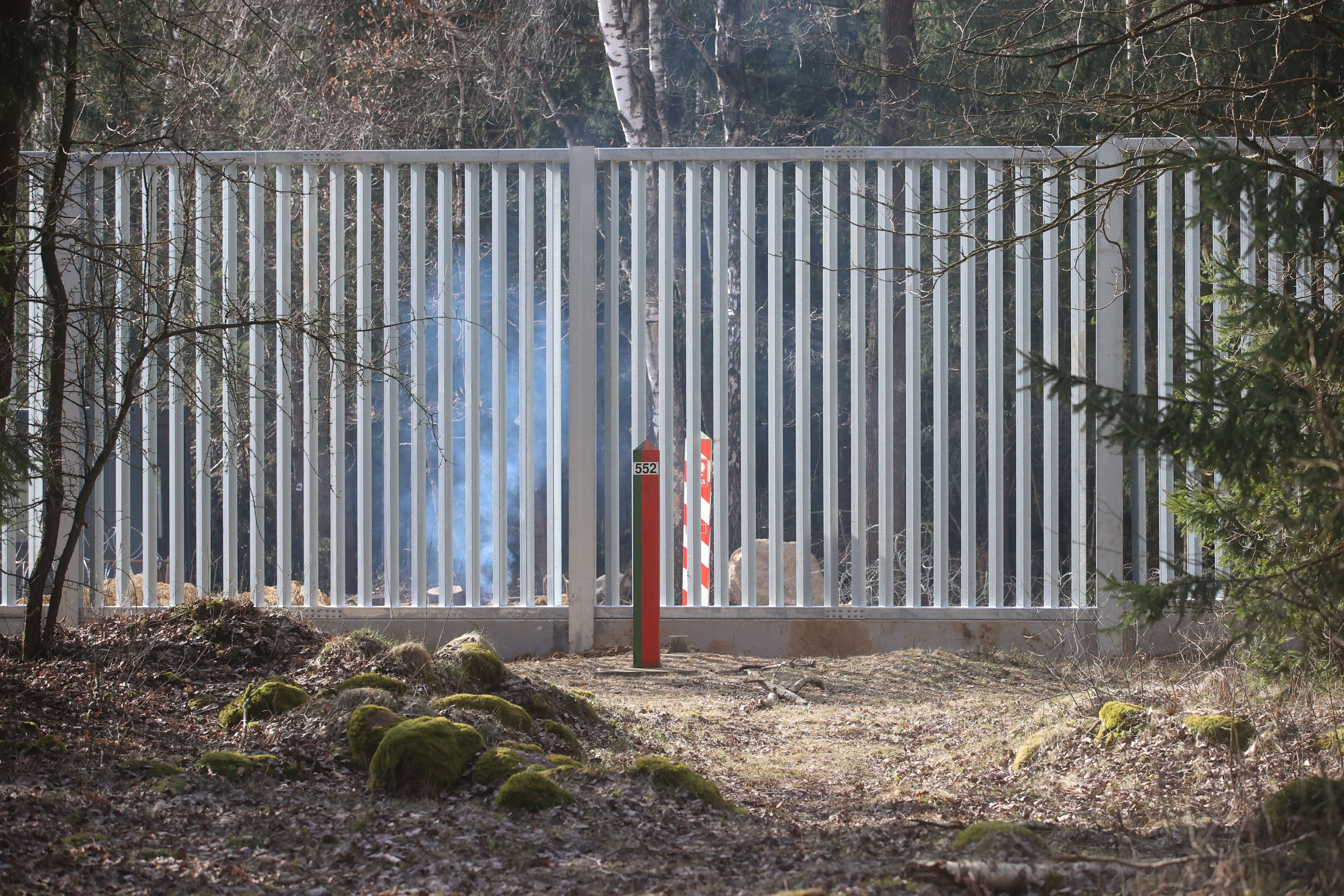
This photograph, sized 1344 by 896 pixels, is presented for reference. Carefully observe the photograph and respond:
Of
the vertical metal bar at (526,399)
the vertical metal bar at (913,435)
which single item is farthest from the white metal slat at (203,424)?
the vertical metal bar at (913,435)

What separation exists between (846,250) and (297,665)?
12546 millimetres

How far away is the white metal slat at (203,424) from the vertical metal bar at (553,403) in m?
1.60

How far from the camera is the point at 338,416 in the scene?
7.37 metres

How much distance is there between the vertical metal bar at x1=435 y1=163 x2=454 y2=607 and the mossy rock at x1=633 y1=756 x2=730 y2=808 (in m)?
3.25

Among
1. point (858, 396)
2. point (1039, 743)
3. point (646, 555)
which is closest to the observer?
point (1039, 743)

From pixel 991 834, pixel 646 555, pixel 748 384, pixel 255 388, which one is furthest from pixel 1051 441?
pixel 255 388

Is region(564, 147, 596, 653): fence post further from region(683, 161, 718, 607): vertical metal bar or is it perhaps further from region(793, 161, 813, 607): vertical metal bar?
region(793, 161, 813, 607): vertical metal bar

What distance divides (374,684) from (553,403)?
297 cm

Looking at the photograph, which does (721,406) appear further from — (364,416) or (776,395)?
(364,416)

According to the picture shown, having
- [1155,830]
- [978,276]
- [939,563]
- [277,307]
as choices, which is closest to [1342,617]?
[1155,830]

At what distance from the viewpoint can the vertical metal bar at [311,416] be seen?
23.9 feet

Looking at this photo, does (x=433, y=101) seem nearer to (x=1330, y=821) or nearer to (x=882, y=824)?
(x=882, y=824)

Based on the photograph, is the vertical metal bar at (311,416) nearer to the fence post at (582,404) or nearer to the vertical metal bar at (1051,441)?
the fence post at (582,404)

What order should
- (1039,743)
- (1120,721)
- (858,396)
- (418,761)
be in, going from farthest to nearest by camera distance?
(858,396) < (1039,743) < (1120,721) < (418,761)
